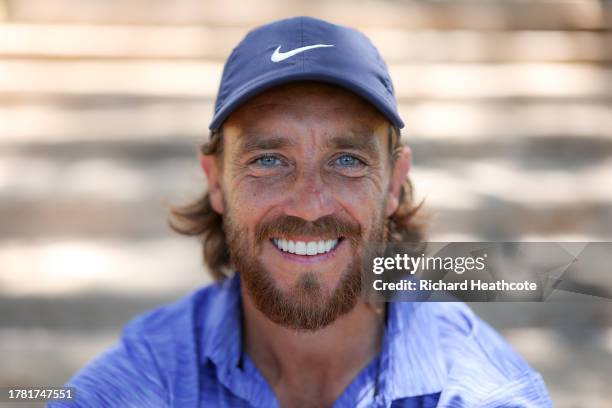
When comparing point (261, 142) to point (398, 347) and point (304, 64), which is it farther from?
point (398, 347)

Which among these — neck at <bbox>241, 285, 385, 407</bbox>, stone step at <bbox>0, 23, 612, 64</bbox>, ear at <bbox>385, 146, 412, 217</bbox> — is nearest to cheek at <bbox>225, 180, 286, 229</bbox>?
neck at <bbox>241, 285, 385, 407</bbox>

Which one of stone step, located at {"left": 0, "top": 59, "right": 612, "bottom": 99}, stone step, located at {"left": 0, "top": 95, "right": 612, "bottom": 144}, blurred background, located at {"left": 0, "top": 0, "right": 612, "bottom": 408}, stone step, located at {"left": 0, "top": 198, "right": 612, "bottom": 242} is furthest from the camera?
stone step, located at {"left": 0, "top": 59, "right": 612, "bottom": 99}

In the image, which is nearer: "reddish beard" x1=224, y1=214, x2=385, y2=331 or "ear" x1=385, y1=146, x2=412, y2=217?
"reddish beard" x1=224, y1=214, x2=385, y2=331

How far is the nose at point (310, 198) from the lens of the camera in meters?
1.74

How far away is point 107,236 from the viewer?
2.97 meters

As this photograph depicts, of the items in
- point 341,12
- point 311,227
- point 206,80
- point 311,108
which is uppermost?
point 341,12

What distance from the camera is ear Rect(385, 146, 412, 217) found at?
1981 millimetres

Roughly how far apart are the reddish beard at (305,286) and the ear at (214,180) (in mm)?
214

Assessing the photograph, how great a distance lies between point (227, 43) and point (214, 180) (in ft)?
4.88

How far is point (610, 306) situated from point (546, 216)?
435 mm

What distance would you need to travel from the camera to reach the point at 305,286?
181cm

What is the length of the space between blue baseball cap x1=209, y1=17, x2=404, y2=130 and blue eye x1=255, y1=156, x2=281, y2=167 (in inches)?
5.6

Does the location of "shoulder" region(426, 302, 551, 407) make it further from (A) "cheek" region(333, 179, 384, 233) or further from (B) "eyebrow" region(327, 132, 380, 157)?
(B) "eyebrow" region(327, 132, 380, 157)

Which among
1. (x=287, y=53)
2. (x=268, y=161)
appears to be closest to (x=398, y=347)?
(x=268, y=161)
